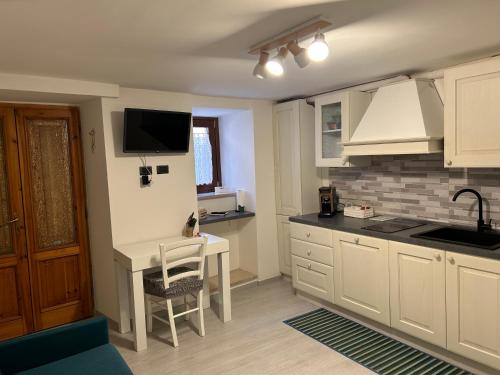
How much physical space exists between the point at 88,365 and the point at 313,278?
2160 mm

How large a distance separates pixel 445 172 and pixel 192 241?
7.09 feet

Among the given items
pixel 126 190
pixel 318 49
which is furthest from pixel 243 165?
pixel 318 49

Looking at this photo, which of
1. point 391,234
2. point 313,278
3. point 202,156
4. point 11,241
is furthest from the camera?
point 202,156

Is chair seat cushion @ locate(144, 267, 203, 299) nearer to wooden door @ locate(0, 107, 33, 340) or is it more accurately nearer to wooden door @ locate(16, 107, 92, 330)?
wooden door @ locate(16, 107, 92, 330)

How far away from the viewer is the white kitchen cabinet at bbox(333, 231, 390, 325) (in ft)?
9.48

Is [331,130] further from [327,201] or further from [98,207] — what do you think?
[98,207]

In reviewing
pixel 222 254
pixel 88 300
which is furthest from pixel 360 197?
pixel 88 300

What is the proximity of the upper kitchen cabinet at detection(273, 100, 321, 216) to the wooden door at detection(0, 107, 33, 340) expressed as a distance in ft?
8.57

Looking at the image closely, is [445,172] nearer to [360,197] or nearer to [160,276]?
[360,197]

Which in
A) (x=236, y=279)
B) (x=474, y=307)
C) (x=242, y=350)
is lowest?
(x=242, y=350)

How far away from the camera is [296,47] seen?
196 centimetres

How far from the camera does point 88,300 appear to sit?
355cm

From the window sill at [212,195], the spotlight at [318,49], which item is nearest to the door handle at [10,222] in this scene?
the window sill at [212,195]

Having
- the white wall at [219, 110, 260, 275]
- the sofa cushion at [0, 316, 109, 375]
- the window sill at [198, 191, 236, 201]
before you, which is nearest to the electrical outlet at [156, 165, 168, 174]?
the window sill at [198, 191, 236, 201]
